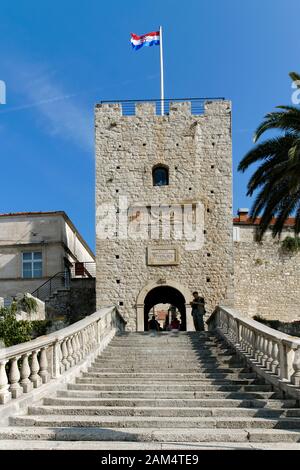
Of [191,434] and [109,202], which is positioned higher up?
[109,202]

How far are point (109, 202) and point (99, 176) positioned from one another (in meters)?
1.19

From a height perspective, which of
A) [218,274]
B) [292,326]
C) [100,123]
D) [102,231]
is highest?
[100,123]

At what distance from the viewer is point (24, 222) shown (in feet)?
81.1

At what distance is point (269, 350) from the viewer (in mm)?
9016

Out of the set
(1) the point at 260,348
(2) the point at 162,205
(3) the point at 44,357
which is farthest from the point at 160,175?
(3) the point at 44,357

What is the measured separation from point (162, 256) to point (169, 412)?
1430cm

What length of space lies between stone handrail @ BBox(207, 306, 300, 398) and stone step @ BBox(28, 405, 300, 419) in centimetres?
57

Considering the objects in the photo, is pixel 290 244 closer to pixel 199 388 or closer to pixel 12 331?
pixel 12 331

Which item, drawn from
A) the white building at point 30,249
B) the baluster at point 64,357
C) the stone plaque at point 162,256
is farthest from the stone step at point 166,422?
the white building at point 30,249

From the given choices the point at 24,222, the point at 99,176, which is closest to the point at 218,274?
the point at 99,176

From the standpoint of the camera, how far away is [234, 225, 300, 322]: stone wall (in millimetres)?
28234

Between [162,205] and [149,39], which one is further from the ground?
[149,39]

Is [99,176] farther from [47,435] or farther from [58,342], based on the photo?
[47,435]

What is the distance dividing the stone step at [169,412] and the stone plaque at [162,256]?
14044 millimetres
